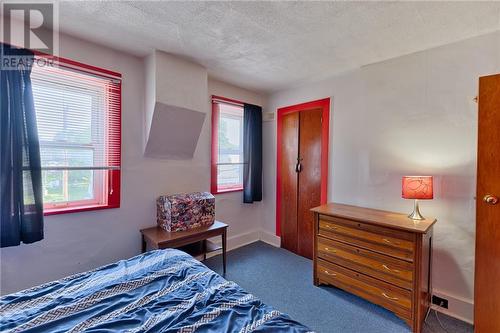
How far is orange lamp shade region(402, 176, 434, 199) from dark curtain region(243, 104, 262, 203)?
1.97 m

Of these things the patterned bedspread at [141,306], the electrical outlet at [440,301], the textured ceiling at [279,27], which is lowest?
the electrical outlet at [440,301]

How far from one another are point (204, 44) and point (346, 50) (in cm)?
131

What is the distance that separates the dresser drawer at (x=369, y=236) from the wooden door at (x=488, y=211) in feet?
1.39

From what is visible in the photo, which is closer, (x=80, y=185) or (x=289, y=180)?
(x=80, y=185)

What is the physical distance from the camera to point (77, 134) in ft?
6.83

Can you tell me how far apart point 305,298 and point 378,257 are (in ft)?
2.56

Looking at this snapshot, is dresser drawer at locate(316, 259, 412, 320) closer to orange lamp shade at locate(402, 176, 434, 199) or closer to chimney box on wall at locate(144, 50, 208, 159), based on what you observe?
orange lamp shade at locate(402, 176, 434, 199)

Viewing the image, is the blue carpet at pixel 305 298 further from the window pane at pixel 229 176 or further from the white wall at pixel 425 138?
the window pane at pixel 229 176

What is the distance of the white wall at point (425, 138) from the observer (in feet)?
6.42

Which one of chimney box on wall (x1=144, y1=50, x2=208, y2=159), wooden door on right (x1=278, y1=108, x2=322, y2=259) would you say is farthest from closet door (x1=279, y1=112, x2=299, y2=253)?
chimney box on wall (x1=144, y1=50, x2=208, y2=159)

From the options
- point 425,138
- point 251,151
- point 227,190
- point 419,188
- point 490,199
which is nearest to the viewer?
point 490,199

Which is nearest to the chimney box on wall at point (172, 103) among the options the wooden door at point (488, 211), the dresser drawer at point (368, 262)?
the dresser drawer at point (368, 262)

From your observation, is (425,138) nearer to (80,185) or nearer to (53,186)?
(80,185)

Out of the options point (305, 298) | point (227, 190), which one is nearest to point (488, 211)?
point (305, 298)
